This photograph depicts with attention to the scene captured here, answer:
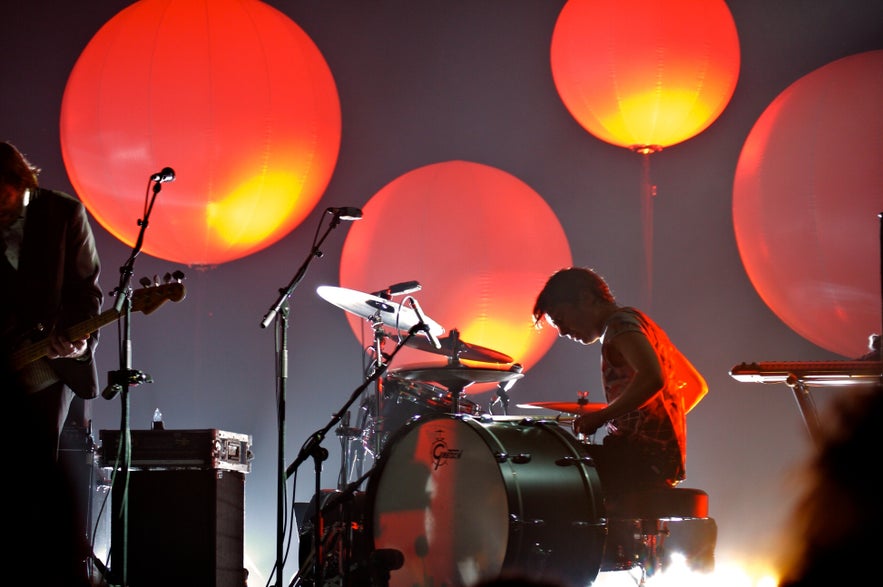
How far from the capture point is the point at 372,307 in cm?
451

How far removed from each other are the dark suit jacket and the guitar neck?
0.15 feet

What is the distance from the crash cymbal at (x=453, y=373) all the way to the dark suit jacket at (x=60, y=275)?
1.15m

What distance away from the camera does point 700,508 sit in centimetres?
322

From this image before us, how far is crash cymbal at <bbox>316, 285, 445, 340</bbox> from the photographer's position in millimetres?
4359

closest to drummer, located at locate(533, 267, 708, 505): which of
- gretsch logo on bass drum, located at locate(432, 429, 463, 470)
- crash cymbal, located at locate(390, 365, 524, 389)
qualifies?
crash cymbal, located at locate(390, 365, 524, 389)

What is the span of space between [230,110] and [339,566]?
2094 millimetres

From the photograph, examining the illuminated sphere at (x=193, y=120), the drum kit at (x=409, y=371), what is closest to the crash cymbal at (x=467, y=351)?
the drum kit at (x=409, y=371)

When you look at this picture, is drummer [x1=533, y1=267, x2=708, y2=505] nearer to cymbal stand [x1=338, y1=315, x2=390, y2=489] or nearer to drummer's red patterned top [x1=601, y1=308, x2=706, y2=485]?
drummer's red patterned top [x1=601, y1=308, x2=706, y2=485]

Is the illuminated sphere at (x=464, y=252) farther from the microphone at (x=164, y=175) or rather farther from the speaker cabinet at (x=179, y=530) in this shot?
the microphone at (x=164, y=175)

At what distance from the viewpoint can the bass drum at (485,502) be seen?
123 inches

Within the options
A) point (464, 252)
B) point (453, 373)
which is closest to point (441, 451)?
point (453, 373)

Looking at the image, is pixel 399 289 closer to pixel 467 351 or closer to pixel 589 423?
pixel 467 351

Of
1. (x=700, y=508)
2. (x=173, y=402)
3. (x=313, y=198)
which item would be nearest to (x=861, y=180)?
(x=700, y=508)

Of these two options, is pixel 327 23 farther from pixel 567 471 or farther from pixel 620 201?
pixel 567 471
